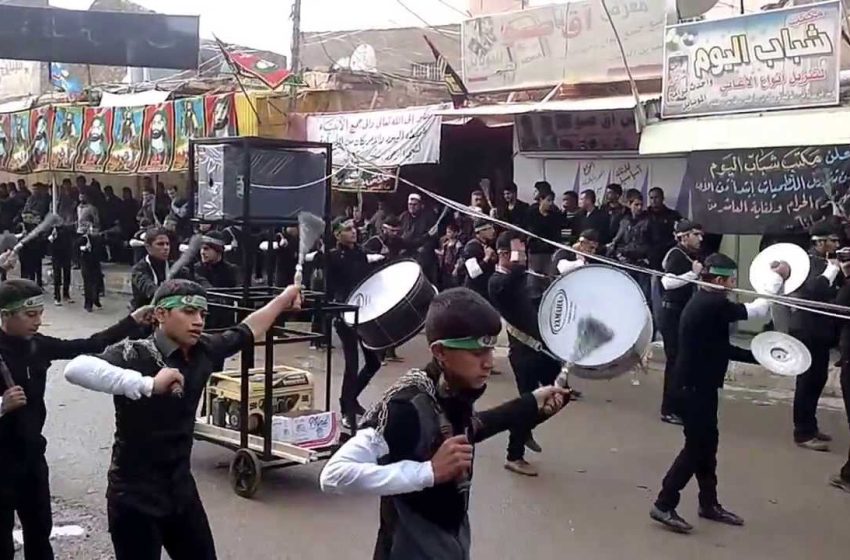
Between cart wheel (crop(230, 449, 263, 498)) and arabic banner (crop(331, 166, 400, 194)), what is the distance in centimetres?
793

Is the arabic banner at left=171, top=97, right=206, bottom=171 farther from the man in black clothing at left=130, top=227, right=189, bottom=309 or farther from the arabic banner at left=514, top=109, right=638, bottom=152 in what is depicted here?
the man in black clothing at left=130, top=227, right=189, bottom=309

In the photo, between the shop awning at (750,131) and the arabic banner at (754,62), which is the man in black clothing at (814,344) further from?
the arabic banner at (754,62)

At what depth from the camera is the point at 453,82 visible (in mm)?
13711

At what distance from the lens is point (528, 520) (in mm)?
6293

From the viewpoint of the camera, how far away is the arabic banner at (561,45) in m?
12.0

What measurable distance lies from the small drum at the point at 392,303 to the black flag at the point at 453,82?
6.38 m

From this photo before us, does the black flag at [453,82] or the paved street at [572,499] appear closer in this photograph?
the paved street at [572,499]

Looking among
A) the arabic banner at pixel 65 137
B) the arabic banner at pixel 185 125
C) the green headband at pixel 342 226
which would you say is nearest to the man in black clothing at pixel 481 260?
the green headband at pixel 342 226

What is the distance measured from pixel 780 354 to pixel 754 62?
4503mm

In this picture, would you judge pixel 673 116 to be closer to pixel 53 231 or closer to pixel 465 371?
pixel 465 371

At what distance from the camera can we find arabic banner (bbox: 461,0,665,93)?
1202 centimetres

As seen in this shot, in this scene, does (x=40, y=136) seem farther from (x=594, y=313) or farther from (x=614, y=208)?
(x=594, y=313)

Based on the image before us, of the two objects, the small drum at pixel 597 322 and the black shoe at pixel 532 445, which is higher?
the small drum at pixel 597 322

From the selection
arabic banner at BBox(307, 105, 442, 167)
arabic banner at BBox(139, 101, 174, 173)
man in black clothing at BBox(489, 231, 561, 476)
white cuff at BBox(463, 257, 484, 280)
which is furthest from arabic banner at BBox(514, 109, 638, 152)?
arabic banner at BBox(139, 101, 174, 173)
